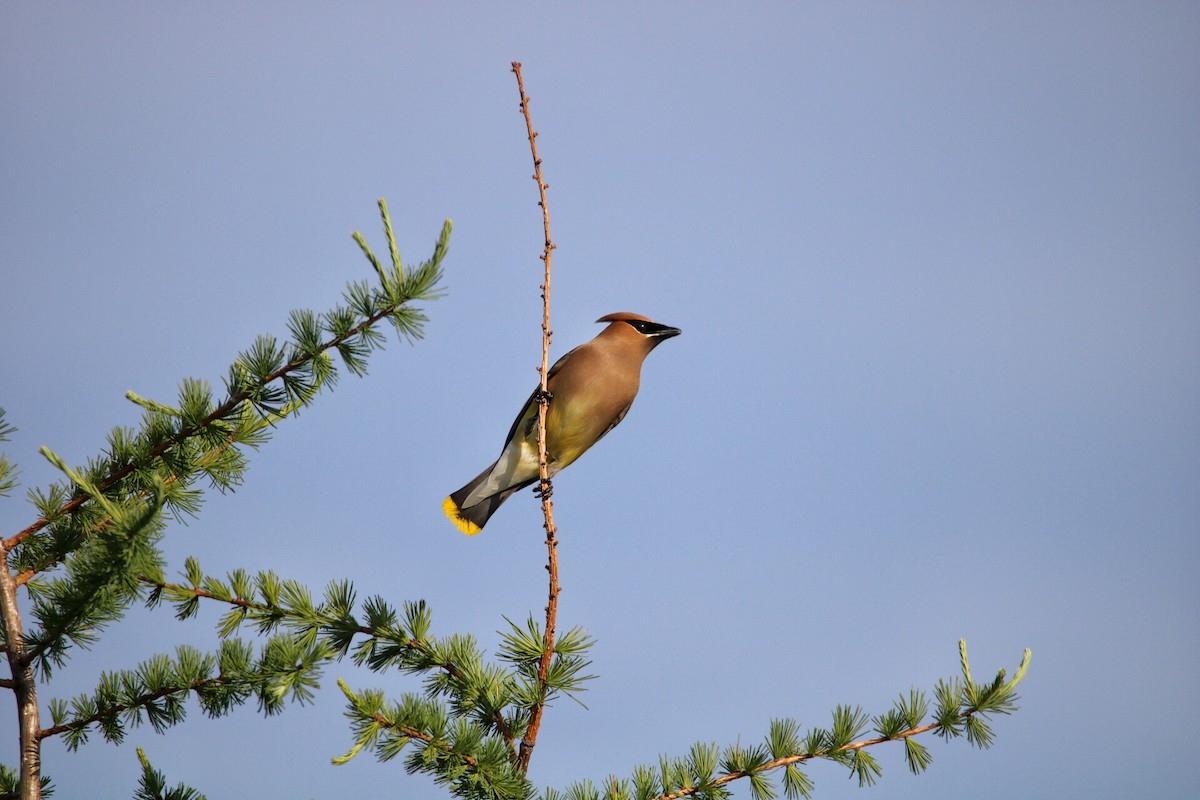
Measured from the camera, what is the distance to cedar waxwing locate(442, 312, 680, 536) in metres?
4.80

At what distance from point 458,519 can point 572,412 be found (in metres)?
0.77

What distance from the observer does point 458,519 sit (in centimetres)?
504

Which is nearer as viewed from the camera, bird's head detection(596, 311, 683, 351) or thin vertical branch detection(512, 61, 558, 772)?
thin vertical branch detection(512, 61, 558, 772)

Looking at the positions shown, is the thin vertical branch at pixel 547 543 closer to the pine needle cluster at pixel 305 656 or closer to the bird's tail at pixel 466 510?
the pine needle cluster at pixel 305 656

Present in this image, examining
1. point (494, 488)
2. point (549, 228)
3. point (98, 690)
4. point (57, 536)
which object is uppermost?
point (494, 488)

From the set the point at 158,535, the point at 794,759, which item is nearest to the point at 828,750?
the point at 794,759

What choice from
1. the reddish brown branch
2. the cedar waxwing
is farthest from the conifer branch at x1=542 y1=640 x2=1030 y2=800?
the cedar waxwing

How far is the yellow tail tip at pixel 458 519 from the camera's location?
16.5ft

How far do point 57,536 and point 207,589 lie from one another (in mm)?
547

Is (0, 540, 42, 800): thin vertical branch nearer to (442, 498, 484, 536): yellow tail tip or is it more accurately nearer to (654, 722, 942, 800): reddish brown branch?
(654, 722, 942, 800): reddish brown branch

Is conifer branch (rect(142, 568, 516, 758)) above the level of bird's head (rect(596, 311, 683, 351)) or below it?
below

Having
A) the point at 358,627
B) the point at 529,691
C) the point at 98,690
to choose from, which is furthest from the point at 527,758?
the point at 98,690

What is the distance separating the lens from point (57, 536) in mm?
2811

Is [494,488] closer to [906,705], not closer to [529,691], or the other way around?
[529,691]
